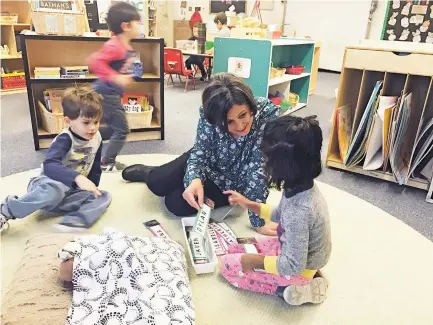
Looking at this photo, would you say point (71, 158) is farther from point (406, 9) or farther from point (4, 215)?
point (406, 9)

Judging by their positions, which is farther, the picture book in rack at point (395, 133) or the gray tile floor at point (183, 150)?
the picture book in rack at point (395, 133)

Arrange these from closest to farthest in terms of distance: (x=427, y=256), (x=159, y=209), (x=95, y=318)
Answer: (x=95, y=318)
(x=427, y=256)
(x=159, y=209)

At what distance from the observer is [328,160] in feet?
7.04

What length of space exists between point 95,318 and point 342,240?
0.91 meters

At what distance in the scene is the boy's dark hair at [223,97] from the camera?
112cm

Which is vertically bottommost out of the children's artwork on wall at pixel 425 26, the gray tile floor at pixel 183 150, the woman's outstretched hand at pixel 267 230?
the gray tile floor at pixel 183 150

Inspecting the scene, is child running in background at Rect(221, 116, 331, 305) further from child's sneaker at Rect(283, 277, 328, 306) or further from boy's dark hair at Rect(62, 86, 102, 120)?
boy's dark hair at Rect(62, 86, 102, 120)

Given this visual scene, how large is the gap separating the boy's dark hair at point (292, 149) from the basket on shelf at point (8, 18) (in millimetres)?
3607

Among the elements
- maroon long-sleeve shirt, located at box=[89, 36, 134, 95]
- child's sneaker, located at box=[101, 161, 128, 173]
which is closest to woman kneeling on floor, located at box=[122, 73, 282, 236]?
child's sneaker, located at box=[101, 161, 128, 173]

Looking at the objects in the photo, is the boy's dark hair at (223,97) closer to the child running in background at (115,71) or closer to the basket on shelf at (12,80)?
the child running in background at (115,71)

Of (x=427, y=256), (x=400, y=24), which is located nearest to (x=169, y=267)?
(x=427, y=256)

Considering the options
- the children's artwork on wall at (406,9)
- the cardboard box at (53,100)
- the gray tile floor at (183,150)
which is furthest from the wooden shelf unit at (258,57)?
the children's artwork on wall at (406,9)

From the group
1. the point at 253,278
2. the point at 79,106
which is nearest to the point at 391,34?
the point at 79,106

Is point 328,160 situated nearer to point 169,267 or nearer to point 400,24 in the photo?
point 169,267
